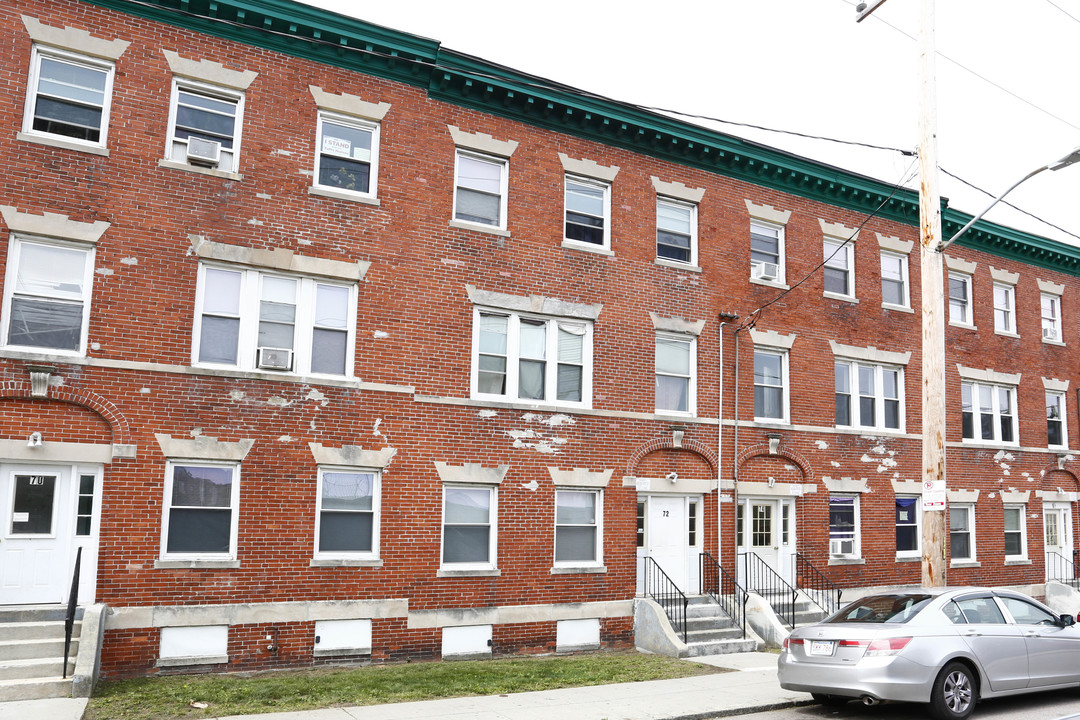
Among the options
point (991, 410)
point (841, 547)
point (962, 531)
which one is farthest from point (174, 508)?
point (991, 410)

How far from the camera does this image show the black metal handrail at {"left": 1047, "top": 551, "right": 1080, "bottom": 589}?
24250 mm

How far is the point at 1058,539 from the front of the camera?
24.7m

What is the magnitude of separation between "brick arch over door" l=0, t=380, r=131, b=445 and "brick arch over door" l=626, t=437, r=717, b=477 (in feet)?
30.1

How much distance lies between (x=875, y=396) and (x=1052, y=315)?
8.79m

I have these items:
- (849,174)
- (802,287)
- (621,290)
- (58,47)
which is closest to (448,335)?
(621,290)

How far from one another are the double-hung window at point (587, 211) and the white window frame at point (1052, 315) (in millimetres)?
15364

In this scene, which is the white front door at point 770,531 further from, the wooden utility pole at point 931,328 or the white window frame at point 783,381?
the wooden utility pole at point 931,328

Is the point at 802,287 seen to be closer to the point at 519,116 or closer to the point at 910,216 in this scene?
the point at 910,216

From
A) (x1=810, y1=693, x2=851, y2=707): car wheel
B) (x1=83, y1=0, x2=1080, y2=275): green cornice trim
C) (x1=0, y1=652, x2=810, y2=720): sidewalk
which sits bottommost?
(x1=0, y1=652, x2=810, y2=720): sidewalk

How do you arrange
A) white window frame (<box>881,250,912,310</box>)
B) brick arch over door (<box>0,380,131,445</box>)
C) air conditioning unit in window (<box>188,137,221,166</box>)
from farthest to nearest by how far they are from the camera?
white window frame (<box>881,250,912,310</box>) < air conditioning unit in window (<box>188,137,221,166</box>) < brick arch over door (<box>0,380,131,445</box>)

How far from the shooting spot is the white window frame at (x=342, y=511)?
47.3ft

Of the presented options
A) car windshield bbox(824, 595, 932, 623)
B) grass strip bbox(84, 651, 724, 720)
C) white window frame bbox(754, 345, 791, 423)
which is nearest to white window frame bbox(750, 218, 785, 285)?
white window frame bbox(754, 345, 791, 423)

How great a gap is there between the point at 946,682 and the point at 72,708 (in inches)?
411

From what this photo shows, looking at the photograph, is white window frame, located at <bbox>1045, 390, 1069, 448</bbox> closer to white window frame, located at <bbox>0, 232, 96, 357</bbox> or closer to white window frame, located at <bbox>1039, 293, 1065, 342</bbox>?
white window frame, located at <bbox>1039, 293, 1065, 342</bbox>
